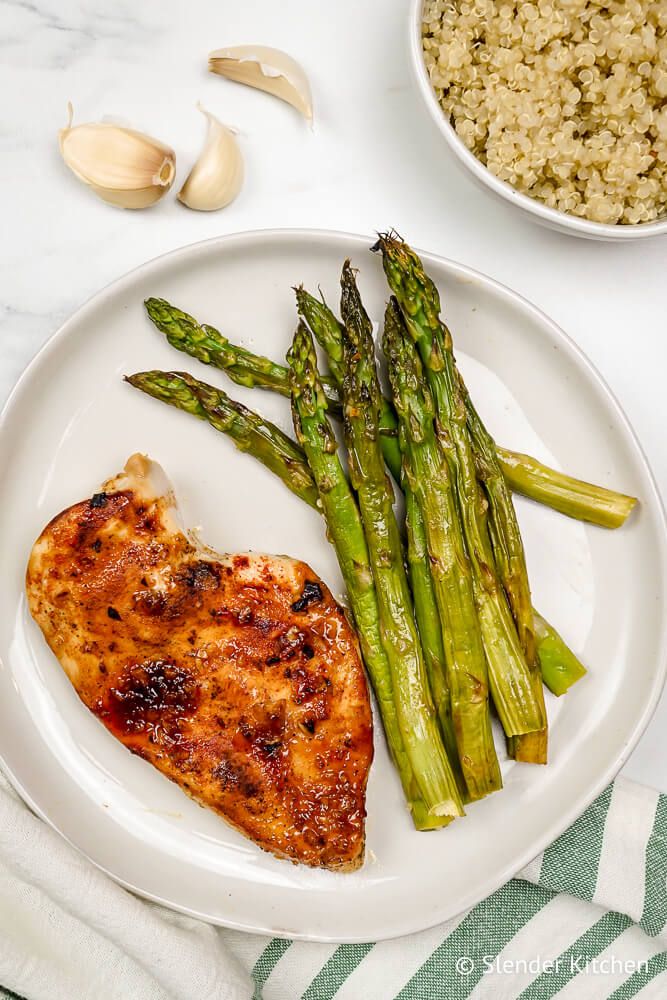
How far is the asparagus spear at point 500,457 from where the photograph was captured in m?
3.13

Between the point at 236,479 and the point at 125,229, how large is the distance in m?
1.14

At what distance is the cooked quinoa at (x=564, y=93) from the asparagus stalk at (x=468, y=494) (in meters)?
0.54

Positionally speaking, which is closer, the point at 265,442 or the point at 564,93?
the point at 564,93

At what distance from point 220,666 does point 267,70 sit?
2.36 metres

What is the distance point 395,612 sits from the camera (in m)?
2.93

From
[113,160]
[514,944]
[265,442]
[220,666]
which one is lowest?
[514,944]

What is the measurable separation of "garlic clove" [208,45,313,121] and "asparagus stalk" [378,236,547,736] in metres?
0.83

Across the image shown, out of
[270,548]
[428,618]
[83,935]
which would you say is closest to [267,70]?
[270,548]

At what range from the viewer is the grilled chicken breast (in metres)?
2.86

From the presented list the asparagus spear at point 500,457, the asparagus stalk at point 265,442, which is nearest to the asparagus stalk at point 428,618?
the asparagus spear at point 500,457

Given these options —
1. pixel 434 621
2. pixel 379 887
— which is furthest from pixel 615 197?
pixel 379 887

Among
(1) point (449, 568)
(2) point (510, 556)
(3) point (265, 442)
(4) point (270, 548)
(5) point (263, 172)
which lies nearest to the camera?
(1) point (449, 568)

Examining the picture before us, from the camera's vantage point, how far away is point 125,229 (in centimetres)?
334

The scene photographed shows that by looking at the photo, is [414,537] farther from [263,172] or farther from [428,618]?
[263,172]
